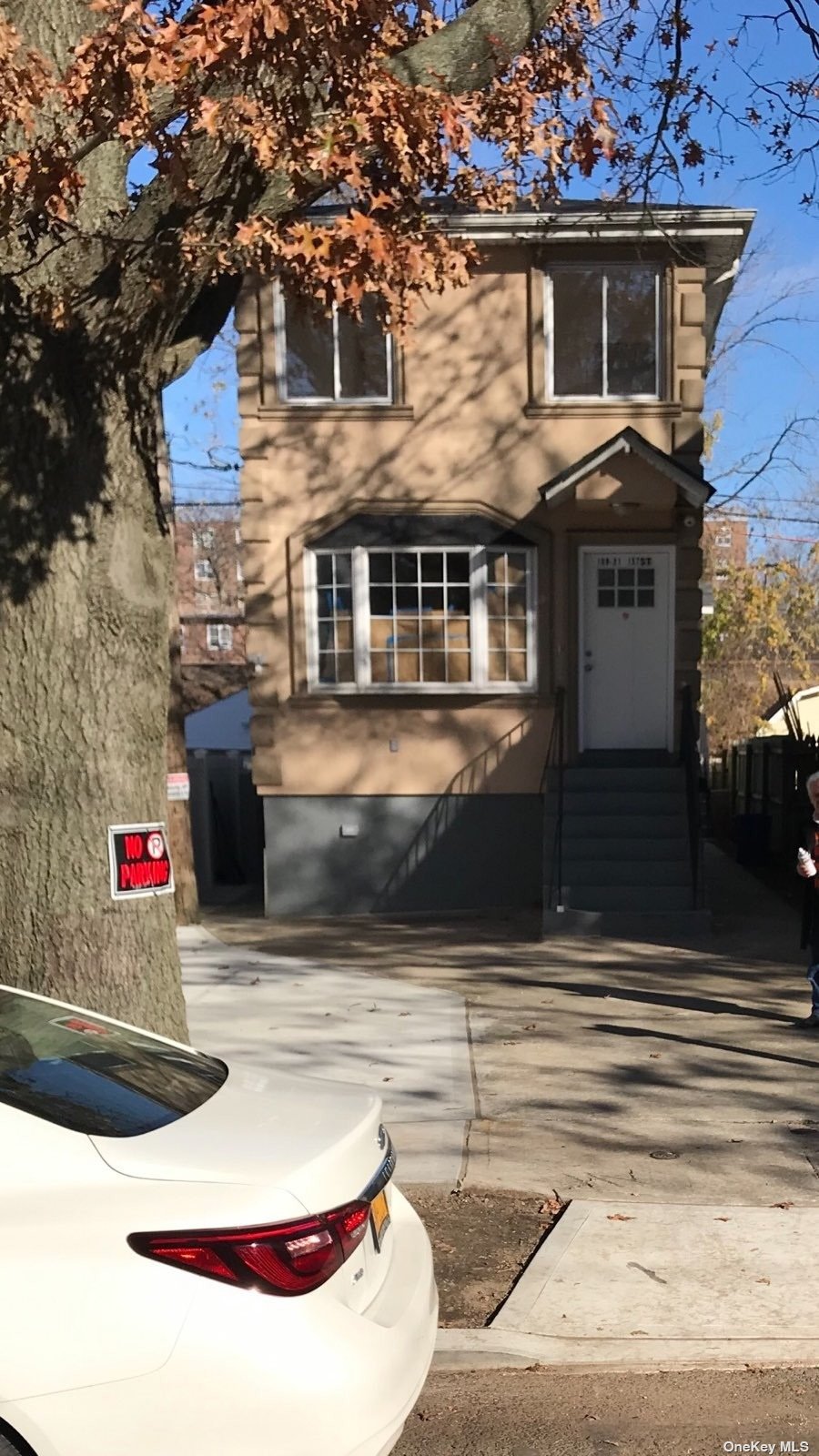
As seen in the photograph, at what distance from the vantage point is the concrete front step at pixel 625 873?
1363 cm

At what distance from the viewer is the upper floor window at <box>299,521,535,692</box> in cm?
1552

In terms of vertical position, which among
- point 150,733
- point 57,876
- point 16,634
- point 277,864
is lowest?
point 277,864

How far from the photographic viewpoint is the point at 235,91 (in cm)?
601

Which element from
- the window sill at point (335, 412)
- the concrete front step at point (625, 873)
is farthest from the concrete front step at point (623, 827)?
the window sill at point (335, 412)

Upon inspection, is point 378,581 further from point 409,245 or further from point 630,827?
point 409,245

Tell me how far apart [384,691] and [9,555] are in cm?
996

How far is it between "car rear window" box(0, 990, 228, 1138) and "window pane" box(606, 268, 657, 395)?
12.7 meters

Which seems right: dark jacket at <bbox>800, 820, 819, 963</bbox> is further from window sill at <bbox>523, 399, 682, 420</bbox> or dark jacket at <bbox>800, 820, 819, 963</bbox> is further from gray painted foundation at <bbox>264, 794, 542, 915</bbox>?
window sill at <bbox>523, 399, 682, 420</bbox>

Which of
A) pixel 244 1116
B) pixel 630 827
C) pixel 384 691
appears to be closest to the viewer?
pixel 244 1116

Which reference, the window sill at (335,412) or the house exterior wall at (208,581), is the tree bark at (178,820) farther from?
the house exterior wall at (208,581)

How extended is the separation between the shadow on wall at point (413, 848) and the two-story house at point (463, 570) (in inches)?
0.9

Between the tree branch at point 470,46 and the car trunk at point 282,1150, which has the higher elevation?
the tree branch at point 470,46

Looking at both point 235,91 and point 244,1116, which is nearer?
point 244,1116

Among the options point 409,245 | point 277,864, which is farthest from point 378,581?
point 409,245
